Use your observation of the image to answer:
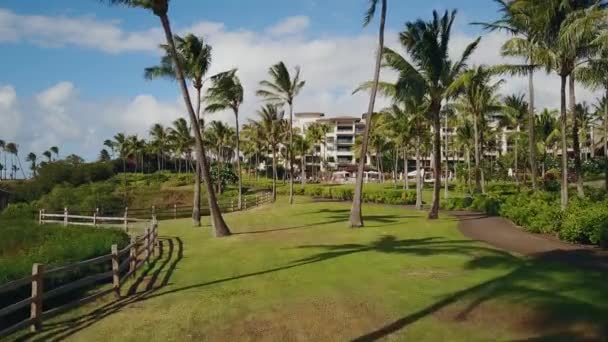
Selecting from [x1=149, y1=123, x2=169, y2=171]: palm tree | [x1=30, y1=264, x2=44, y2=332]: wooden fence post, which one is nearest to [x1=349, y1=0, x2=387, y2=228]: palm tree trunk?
[x1=30, y1=264, x2=44, y2=332]: wooden fence post

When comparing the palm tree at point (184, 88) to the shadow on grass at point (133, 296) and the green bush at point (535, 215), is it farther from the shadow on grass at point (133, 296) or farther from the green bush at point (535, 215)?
the green bush at point (535, 215)

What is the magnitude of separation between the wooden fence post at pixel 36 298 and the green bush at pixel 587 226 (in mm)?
15992

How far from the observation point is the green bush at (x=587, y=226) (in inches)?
675

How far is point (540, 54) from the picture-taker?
23.6m

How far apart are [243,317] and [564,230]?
13453 millimetres

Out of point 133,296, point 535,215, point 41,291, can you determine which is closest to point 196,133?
point 133,296

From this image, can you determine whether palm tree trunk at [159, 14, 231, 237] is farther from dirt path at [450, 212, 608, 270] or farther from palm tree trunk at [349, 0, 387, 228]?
dirt path at [450, 212, 608, 270]

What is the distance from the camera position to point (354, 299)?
11.4 metres

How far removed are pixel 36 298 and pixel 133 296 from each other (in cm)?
307

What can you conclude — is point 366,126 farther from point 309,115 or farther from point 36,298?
point 309,115

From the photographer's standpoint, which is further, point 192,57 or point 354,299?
point 192,57

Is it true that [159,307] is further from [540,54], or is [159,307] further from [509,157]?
[509,157]

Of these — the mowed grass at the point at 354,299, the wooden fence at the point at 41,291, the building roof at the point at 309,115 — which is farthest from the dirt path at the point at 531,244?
the building roof at the point at 309,115

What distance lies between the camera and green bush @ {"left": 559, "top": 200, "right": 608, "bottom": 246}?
17.1 m
